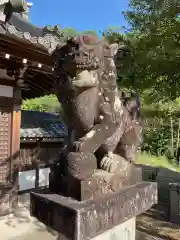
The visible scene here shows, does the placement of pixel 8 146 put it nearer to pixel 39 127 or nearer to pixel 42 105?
pixel 39 127

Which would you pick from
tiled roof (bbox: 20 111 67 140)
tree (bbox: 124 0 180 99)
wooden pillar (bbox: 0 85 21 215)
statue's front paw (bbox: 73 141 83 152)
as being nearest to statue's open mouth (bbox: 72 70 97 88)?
statue's front paw (bbox: 73 141 83 152)

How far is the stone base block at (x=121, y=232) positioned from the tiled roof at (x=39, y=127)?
5.67m

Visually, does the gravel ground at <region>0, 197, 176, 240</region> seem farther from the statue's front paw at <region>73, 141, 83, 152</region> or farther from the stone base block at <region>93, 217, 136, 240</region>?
the statue's front paw at <region>73, 141, 83, 152</region>

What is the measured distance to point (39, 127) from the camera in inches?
339

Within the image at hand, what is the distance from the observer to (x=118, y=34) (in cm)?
603

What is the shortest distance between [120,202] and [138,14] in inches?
189

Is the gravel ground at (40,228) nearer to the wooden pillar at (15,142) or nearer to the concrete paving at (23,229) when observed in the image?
the concrete paving at (23,229)

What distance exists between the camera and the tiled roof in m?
7.87

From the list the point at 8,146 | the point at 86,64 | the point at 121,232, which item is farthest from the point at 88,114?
the point at 8,146

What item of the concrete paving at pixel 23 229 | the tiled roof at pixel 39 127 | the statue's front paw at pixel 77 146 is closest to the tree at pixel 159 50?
the concrete paving at pixel 23 229

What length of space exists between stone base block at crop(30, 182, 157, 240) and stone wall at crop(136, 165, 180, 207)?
21.1 ft

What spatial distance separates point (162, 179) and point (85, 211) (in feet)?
26.4

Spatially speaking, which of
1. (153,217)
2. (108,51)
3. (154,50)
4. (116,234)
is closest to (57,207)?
(116,234)

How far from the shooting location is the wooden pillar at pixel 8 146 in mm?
5770
